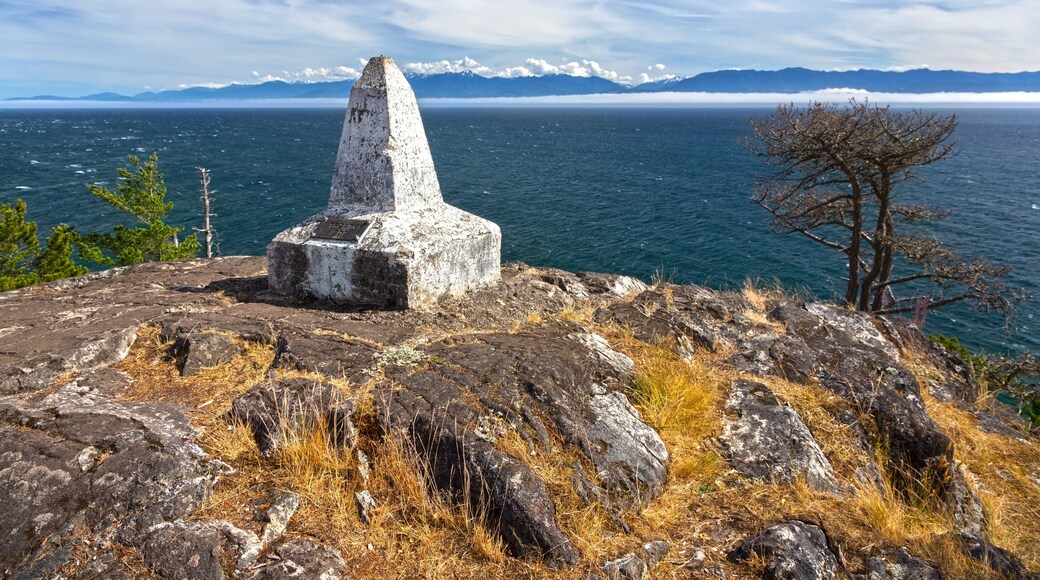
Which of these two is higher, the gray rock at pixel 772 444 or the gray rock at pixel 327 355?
the gray rock at pixel 327 355

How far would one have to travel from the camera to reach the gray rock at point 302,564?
3.81 m

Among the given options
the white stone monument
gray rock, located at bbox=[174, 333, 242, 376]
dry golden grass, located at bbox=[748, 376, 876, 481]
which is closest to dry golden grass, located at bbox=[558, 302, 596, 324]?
the white stone monument

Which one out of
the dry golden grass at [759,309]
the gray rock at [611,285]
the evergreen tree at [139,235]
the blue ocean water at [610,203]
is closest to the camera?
the dry golden grass at [759,309]

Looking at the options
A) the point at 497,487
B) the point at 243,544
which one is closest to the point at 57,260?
the point at 243,544

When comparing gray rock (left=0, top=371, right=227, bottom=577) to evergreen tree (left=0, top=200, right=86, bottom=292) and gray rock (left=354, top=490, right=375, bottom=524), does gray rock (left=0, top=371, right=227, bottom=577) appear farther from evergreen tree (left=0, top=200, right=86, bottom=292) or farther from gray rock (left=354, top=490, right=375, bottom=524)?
evergreen tree (left=0, top=200, right=86, bottom=292)

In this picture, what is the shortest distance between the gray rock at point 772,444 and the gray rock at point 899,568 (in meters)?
1.17

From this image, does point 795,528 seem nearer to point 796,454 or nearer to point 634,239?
point 796,454

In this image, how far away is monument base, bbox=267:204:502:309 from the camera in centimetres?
879

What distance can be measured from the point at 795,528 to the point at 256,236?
4700 centimetres

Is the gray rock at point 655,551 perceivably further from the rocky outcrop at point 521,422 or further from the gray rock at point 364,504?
the gray rock at point 364,504

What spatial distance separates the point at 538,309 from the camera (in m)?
9.81

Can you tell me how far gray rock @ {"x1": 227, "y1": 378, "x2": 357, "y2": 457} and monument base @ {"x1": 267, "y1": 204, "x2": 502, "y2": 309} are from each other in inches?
135

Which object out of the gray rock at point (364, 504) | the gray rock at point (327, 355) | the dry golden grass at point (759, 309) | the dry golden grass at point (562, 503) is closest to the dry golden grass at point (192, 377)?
the dry golden grass at point (562, 503)

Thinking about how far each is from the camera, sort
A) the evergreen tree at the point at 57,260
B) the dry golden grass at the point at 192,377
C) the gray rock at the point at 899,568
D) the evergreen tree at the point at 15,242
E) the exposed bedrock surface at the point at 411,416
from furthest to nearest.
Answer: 1. the evergreen tree at the point at 57,260
2. the evergreen tree at the point at 15,242
3. the dry golden grass at the point at 192,377
4. the gray rock at the point at 899,568
5. the exposed bedrock surface at the point at 411,416
